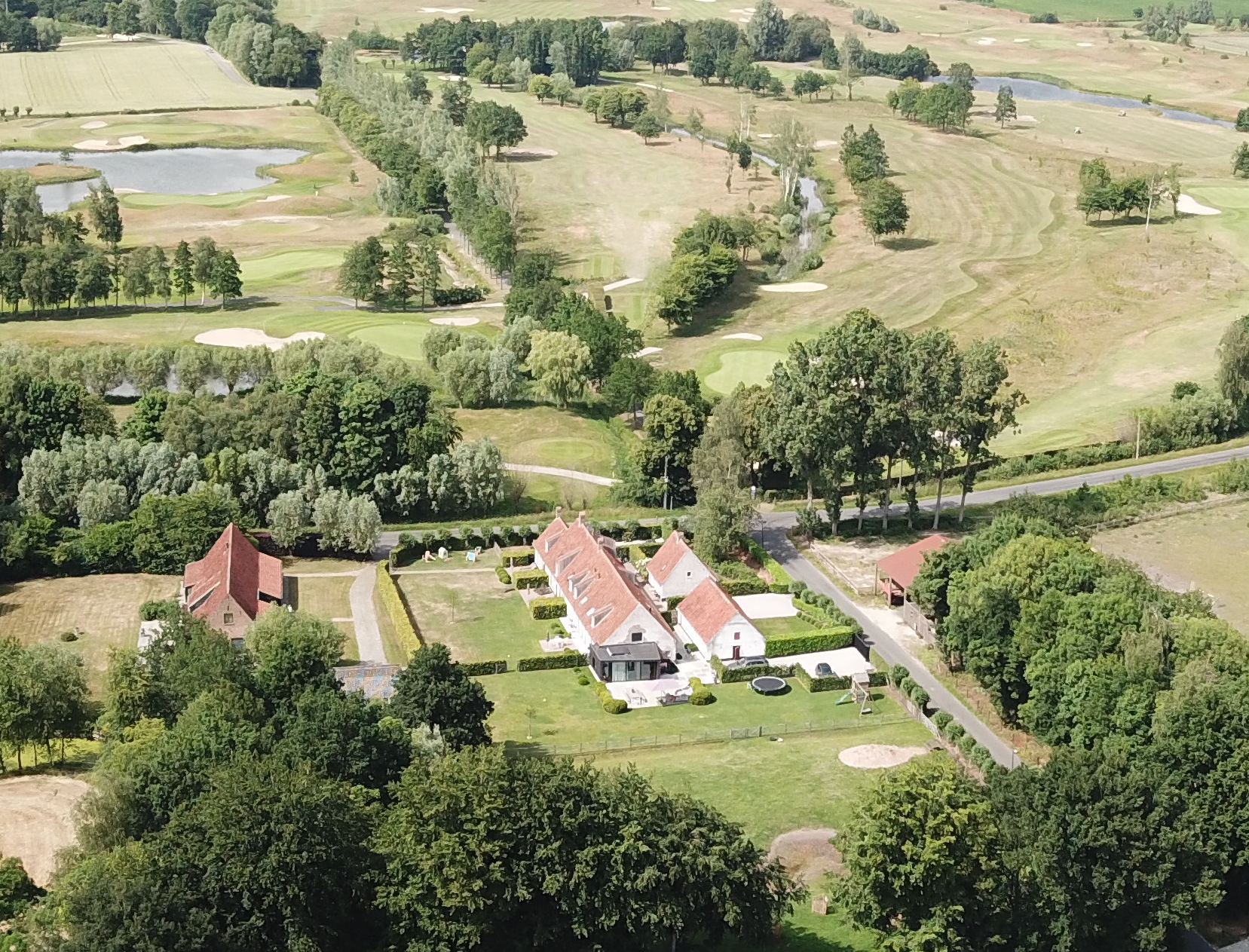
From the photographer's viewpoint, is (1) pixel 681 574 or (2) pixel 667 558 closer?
(1) pixel 681 574

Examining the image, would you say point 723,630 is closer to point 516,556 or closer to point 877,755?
point 877,755

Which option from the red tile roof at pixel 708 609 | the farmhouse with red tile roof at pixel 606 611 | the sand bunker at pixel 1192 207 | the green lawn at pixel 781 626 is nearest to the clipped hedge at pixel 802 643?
the green lawn at pixel 781 626

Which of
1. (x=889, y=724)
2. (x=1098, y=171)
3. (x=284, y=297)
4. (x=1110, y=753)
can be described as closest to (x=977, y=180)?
(x=1098, y=171)

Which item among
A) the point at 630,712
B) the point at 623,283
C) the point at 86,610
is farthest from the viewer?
the point at 623,283

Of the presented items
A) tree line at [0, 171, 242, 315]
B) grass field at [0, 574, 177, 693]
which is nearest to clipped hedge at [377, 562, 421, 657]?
grass field at [0, 574, 177, 693]

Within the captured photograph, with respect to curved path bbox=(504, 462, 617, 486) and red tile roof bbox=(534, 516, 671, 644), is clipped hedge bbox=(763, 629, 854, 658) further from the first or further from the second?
curved path bbox=(504, 462, 617, 486)

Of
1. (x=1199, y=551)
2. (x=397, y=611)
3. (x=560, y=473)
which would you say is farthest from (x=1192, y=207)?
(x=397, y=611)

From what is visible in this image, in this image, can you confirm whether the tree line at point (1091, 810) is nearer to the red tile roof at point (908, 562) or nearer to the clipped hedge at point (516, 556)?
the red tile roof at point (908, 562)

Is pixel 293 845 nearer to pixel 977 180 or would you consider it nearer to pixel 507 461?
pixel 507 461
